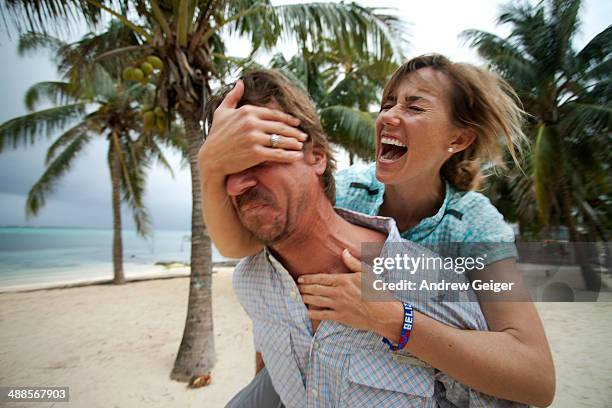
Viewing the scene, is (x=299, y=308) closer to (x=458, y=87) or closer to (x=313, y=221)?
(x=313, y=221)

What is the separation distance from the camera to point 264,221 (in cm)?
97

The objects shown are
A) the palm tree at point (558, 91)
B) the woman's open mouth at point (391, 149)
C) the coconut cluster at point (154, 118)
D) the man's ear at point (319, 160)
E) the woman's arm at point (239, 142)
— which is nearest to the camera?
the woman's arm at point (239, 142)

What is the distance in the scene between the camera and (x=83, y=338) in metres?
7.10

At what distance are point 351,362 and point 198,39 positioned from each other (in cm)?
454

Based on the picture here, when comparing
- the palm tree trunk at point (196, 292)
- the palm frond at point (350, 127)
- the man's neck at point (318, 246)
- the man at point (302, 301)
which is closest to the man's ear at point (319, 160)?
the man at point (302, 301)

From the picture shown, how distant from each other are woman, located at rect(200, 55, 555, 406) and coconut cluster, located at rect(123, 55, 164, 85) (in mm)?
3530

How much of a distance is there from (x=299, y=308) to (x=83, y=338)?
791cm

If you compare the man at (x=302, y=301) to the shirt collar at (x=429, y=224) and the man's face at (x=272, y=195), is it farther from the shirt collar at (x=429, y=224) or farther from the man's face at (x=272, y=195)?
the shirt collar at (x=429, y=224)

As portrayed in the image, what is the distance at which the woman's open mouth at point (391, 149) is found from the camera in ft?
4.75

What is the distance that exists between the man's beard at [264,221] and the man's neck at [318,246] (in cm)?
7

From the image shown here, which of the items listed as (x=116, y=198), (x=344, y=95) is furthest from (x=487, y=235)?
(x=116, y=198)

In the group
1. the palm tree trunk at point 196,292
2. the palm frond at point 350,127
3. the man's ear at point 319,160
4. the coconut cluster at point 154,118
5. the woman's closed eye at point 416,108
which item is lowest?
the palm tree trunk at point 196,292

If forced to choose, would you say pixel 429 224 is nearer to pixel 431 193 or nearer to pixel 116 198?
pixel 431 193

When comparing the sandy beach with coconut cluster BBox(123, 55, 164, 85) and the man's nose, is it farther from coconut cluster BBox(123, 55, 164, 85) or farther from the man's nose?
coconut cluster BBox(123, 55, 164, 85)
